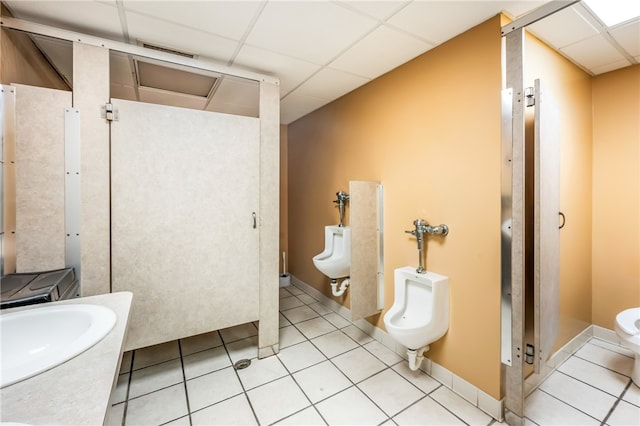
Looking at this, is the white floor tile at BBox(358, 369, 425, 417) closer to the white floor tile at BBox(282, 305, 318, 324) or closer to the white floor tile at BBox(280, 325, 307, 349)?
the white floor tile at BBox(280, 325, 307, 349)

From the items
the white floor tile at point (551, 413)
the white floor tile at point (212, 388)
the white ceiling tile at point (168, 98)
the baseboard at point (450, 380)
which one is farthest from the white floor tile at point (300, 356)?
the white ceiling tile at point (168, 98)

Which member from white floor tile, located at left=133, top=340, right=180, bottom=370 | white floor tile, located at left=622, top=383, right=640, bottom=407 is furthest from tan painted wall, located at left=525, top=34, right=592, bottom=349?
white floor tile, located at left=133, top=340, right=180, bottom=370

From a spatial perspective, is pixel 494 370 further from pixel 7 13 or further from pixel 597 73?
pixel 7 13

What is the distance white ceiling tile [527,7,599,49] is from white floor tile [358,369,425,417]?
2.50 metres

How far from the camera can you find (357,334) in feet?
8.65

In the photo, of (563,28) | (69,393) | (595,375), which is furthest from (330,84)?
(595,375)

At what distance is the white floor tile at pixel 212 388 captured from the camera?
1769mm

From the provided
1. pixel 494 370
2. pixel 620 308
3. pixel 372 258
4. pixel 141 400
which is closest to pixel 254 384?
pixel 141 400

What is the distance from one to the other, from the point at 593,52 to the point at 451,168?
139 centimetres

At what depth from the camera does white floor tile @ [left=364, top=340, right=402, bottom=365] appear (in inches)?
87.2

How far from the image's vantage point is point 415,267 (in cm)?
214

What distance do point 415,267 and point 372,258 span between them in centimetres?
40

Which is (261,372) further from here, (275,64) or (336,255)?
(275,64)

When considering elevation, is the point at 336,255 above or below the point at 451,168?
below
